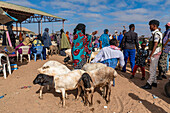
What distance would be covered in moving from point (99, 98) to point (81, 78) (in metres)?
1.04

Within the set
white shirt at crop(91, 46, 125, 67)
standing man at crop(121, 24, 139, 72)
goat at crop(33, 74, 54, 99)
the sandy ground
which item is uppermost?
standing man at crop(121, 24, 139, 72)

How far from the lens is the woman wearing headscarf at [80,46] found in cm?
365

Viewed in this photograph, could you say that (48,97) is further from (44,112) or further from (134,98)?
(134,98)

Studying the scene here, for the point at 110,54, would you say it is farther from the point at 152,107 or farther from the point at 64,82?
the point at 152,107

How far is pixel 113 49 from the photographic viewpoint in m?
3.50

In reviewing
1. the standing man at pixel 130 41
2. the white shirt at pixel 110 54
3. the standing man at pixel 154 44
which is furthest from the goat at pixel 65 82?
the standing man at pixel 130 41

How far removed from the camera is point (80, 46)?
12.2ft

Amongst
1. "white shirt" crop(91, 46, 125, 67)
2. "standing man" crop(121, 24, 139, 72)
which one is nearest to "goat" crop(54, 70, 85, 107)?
"white shirt" crop(91, 46, 125, 67)

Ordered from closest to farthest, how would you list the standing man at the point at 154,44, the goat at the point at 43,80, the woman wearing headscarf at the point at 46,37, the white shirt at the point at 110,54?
the goat at the point at 43,80 → the white shirt at the point at 110,54 → the standing man at the point at 154,44 → the woman wearing headscarf at the point at 46,37

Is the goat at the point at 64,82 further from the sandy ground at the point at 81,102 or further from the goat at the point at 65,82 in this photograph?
the sandy ground at the point at 81,102

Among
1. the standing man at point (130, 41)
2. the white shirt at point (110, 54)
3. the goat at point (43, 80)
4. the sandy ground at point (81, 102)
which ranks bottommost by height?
the sandy ground at point (81, 102)

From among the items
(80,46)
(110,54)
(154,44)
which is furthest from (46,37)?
(154,44)

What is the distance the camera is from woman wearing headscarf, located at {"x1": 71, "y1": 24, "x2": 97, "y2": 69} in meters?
3.65

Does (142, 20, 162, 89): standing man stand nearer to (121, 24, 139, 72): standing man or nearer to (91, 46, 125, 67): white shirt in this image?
(91, 46, 125, 67): white shirt
